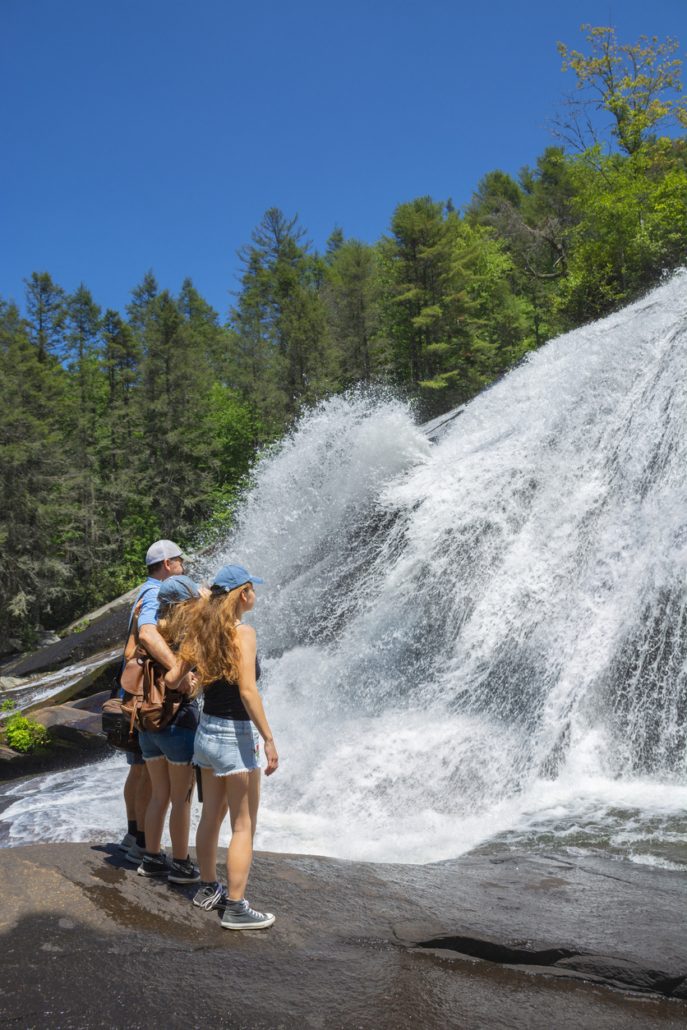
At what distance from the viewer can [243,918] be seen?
151 inches

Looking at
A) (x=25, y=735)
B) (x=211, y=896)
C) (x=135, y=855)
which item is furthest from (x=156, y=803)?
(x=25, y=735)

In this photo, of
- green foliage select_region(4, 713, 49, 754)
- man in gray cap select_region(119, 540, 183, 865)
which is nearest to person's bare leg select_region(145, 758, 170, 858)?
man in gray cap select_region(119, 540, 183, 865)

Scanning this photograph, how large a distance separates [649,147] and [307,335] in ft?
53.0

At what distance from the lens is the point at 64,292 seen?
48750 mm

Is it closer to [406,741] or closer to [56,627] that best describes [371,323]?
[56,627]

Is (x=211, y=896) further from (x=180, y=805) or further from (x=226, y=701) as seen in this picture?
(x=226, y=701)

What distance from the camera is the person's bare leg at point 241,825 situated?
388cm

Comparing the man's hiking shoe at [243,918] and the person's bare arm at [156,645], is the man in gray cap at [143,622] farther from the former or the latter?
the man's hiking shoe at [243,918]

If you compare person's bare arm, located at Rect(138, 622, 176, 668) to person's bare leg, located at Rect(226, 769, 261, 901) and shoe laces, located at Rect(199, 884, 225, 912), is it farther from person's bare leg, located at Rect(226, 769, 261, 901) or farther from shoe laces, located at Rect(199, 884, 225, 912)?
Result: shoe laces, located at Rect(199, 884, 225, 912)

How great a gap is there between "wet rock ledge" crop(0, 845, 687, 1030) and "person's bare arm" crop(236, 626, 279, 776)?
0.80 meters

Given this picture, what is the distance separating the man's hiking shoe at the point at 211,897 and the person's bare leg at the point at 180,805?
43 centimetres

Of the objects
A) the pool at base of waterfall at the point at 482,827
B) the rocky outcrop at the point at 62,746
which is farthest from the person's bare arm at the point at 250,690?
the rocky outcrop at the point at 62,746

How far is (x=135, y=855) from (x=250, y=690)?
1.54 meters

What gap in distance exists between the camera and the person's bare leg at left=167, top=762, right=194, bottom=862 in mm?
A: 4488
